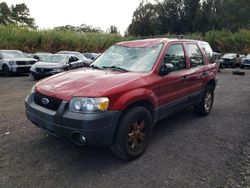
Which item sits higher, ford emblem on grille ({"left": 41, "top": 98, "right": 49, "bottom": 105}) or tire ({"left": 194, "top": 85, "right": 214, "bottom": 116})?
ford emblem on grille ({"left": 41, "top": 98, "right": 49, "bottom": 105})

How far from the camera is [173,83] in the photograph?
470cm

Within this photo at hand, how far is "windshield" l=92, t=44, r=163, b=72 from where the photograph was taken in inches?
174

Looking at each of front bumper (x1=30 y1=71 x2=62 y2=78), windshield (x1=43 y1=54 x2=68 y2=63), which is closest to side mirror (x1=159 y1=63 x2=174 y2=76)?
front bumper (x1=30 y1=71 x2=62 y2=78)

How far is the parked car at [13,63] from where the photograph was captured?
A: 1548 centimetres

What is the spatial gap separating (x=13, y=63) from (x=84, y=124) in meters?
13.7

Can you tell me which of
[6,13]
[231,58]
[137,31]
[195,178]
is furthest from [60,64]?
[6,13]

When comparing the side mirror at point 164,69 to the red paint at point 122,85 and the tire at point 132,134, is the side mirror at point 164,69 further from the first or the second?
the tire at point 132,134

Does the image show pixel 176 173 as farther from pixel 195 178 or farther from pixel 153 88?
pixel 153 88

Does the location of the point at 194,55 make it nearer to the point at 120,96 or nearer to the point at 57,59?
the point at 120,96

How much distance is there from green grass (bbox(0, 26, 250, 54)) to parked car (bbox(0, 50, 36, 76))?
7.36 meters

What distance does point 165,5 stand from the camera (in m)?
54.8

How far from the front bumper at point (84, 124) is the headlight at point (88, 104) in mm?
61

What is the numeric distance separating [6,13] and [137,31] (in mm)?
29133

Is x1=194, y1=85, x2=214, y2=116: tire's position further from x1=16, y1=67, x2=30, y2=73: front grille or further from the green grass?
the green grass
